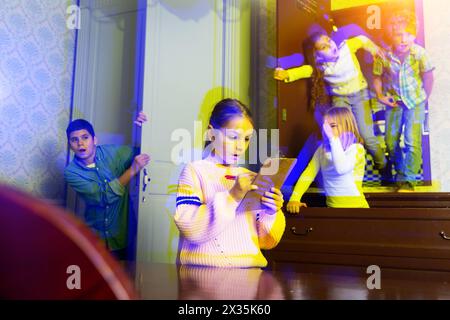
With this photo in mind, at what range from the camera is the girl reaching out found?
6.53 ft

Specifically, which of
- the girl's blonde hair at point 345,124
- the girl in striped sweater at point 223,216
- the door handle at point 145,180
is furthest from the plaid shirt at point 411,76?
the door handle at point 145,180

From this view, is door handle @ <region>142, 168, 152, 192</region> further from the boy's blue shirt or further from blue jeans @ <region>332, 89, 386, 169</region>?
blue jeans @ <region>332, 89, 386, 169</region>

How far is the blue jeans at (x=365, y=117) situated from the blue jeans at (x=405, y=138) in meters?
0.06

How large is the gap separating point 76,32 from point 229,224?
1.97m

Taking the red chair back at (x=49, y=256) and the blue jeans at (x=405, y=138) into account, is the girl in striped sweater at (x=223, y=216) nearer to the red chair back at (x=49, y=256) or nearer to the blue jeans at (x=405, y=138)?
the red chair back at (x=49, y=256)

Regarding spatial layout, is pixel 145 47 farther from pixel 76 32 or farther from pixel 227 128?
pixel 227 128

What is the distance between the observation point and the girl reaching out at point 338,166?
199 centimetres

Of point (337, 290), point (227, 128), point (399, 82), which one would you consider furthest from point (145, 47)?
point (337, 290)

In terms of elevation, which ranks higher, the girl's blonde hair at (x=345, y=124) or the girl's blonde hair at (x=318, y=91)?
the girl's blonde hair at (x=318, y=91)

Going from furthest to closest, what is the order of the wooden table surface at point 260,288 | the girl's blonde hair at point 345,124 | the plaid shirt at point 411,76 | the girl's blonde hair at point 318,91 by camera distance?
the girl's blonde hair at point 318,91, the plaid shirt at point 411,76, the girl's blonde hair at point 345,124, the wooden table surface at point 260,288

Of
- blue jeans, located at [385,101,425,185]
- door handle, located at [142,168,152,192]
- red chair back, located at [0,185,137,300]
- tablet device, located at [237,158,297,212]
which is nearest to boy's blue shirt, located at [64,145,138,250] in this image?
door handle, located at [142,168,152,192]

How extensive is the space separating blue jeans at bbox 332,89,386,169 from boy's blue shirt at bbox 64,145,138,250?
1.19 metres

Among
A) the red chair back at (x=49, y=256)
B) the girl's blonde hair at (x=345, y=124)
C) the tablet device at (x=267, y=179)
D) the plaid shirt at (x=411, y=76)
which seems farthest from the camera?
the plaid shirt at (x=411, y=76)

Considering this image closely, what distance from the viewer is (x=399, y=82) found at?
2.23 meters
